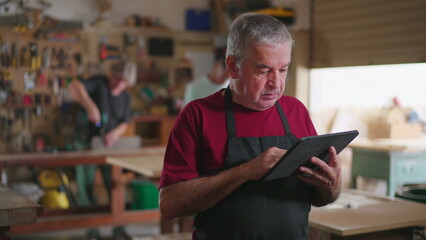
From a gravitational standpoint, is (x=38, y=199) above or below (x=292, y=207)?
below

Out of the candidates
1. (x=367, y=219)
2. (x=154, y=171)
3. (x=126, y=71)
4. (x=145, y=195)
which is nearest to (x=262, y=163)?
(x=367, y=219)

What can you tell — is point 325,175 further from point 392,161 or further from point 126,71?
point 126,71

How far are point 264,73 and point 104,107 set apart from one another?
16.1 ft

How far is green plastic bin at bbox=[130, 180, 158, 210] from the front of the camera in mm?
6539

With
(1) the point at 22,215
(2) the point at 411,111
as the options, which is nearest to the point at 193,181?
(1) the point at 22,215

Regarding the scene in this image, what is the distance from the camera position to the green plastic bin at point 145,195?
6539mm

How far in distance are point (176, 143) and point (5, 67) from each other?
5632 millimetres

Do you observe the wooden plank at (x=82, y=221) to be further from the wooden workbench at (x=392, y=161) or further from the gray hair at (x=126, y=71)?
the wooden workbench at (x=392, y=161)

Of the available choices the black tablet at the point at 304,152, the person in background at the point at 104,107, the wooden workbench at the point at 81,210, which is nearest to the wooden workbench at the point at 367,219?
the black tablet at the point at 304,152

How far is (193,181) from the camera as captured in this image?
1.83 m

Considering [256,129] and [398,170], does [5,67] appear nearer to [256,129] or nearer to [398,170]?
[398,170]

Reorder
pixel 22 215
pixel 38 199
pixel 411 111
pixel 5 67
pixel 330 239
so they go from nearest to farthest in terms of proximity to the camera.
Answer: pixel 22 215 < pixel 330 239 < pixel 411 111 < pixel 38 199 < pixel 5 67

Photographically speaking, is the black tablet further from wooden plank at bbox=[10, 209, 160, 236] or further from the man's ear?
wooden plank at bbox=[10, 209, 160, 236]

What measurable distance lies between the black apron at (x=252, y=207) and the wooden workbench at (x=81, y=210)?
373 cm
